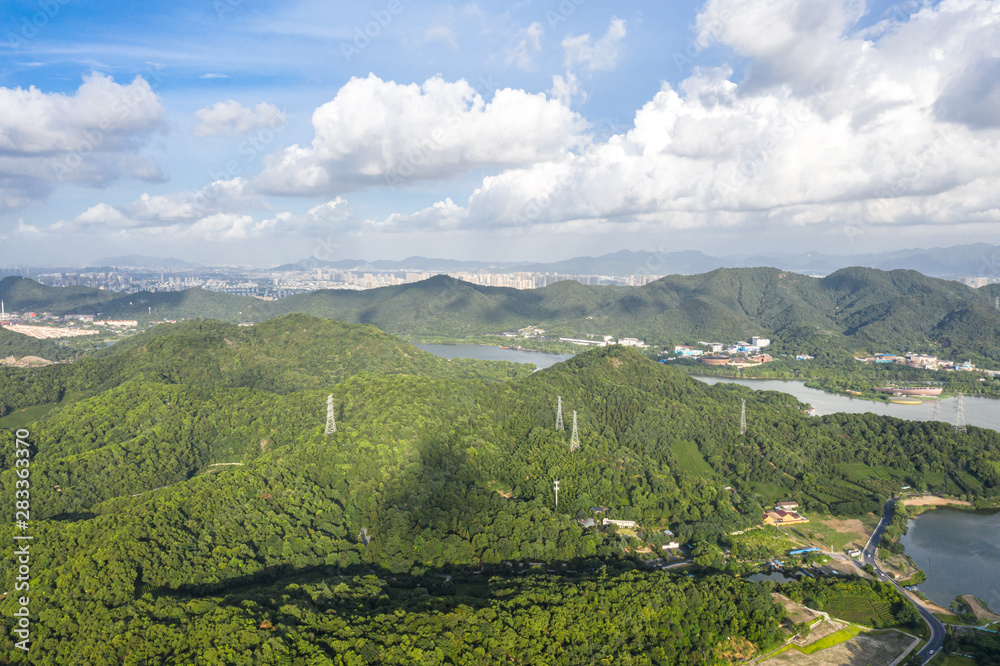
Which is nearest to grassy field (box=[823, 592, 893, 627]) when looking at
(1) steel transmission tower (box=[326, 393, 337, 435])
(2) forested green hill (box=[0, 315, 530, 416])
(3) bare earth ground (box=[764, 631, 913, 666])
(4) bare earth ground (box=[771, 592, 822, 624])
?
(3) bare earth ground (box=[764, 631, 913, 666])

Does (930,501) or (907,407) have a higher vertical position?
(907,407)

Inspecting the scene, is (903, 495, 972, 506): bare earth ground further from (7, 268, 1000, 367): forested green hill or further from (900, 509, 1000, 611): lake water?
(7, 268, 1000, 367): forested green hill

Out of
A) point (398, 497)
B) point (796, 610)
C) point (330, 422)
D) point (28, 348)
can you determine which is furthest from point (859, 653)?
point (28, 348)

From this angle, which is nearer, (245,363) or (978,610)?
(978,610)

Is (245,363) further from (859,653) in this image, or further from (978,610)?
(978,610)

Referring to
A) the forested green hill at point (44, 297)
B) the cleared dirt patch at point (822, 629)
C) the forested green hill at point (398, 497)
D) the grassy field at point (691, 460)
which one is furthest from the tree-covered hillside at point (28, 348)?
the cleared dirt patch at point (822, 629)

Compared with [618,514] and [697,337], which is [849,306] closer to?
[697,337]

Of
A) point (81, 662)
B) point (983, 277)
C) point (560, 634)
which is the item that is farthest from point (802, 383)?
point (983, 277)
